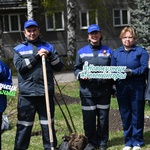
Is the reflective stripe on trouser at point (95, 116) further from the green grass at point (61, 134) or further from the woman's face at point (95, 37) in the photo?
the woman's face at point (95, 37)

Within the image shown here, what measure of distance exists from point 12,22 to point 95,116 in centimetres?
2560

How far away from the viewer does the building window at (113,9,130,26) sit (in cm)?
3158

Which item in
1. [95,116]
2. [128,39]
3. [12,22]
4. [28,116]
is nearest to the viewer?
[28,116]

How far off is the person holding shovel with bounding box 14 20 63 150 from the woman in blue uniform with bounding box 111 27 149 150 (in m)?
1.07

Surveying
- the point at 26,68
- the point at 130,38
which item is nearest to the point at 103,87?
the point at 130,38

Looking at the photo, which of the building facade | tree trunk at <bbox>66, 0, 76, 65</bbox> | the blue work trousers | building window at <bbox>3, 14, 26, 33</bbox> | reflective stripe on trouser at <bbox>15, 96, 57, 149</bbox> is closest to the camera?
reflective stripe on trouser at <bbox>15, 96, 57, 149</bbox>

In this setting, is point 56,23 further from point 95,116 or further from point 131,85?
point 131,85

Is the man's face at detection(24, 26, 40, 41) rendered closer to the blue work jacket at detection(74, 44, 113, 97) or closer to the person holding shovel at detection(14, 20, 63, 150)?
the person holding shovel at detection(14, 20, 63, 150)

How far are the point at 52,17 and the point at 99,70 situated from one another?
23.7 metres

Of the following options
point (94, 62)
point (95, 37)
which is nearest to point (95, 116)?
point (94, 62)

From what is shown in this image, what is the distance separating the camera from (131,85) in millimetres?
6164

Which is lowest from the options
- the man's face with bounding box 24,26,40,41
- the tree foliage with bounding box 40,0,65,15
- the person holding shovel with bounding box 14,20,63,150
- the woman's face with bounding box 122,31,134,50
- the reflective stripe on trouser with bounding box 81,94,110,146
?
the reflective stripe on trouser with bounding box 81,94,110,146

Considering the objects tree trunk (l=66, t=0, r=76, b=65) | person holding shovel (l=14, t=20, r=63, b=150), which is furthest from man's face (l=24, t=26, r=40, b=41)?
tree trunk (l=66, t=0, r=76, b=65)

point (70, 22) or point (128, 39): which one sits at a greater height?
point (70, 22)
